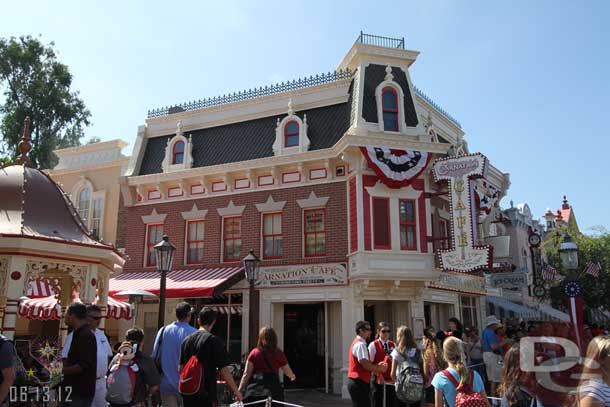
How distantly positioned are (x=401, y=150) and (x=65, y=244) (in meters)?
10.3

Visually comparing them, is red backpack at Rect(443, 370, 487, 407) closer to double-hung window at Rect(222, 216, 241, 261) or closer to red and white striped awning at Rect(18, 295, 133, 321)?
red and white striped awning at Rect(18, 295, 133, 321)

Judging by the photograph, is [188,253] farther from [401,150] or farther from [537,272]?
[537,272]

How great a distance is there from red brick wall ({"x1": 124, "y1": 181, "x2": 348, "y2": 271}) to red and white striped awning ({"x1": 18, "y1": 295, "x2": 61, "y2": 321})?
8.18 m

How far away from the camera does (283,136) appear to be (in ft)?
60.0

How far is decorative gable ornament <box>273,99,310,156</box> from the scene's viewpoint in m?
17.8

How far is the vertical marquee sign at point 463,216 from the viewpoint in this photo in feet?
51.1

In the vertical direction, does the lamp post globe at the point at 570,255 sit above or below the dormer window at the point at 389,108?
below

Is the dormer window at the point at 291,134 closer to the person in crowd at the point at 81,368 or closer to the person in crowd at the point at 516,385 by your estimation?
the person in crowd at the point at 81,368

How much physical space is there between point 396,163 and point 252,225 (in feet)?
18.1

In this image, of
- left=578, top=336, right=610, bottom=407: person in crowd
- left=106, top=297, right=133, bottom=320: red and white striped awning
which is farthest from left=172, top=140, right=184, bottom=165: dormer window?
left=578, top=336, right=610, bottom=407: person in crowd

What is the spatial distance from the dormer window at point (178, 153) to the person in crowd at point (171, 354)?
14.4 m

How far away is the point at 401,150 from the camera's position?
1638cm

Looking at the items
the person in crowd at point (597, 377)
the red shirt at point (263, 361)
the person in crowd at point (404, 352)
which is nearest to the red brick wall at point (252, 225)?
the person in crowd at point (404, 352)

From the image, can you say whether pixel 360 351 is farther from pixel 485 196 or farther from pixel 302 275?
pixel 485 196
